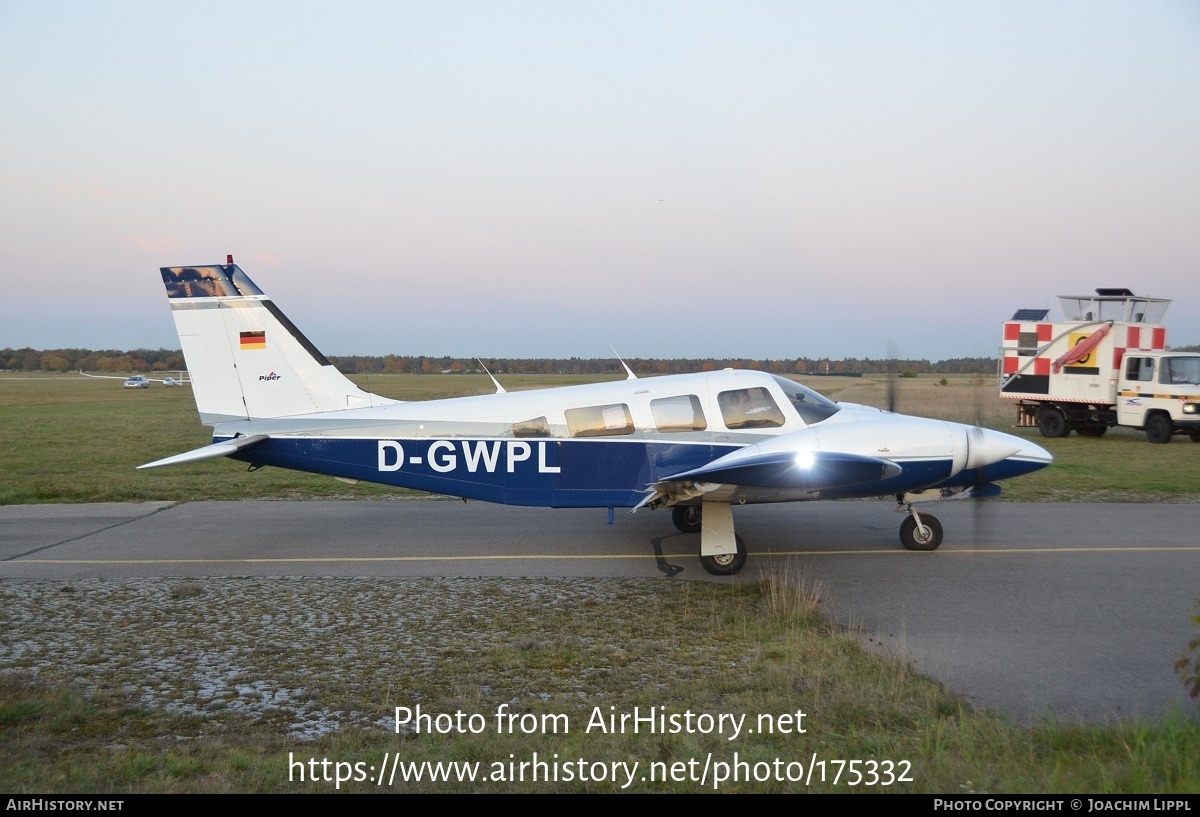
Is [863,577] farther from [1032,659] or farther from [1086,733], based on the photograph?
[1086,733]

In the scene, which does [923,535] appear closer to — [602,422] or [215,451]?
[602,422]

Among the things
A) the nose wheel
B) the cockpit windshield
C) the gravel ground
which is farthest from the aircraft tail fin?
the nose wheel

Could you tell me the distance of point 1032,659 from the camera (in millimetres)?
6664

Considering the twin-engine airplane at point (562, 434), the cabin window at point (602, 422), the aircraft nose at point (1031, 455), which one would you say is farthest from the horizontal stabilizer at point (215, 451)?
the aircraft nose at point (1031, 455)

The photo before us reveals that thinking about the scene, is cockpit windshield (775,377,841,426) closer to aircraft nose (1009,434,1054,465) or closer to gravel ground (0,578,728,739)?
aircraft nose (1009,434,1054,465)

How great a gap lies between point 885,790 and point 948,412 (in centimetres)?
1204

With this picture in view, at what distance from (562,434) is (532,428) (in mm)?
379

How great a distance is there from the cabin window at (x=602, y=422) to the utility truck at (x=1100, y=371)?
64.2 feet

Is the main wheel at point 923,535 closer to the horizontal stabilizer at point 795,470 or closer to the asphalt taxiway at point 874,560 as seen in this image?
the asphalt taxiway at point 874,560

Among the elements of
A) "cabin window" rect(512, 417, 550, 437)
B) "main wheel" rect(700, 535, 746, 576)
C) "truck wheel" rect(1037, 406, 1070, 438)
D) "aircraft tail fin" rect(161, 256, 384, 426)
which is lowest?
"main wheel" rect(700, 535, 746, 576)

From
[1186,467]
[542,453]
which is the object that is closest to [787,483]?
[542,453]

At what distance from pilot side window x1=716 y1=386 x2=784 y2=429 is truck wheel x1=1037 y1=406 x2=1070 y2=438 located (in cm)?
1890

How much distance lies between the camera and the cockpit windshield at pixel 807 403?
33.4 feet

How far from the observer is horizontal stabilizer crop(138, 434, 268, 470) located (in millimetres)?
9398
